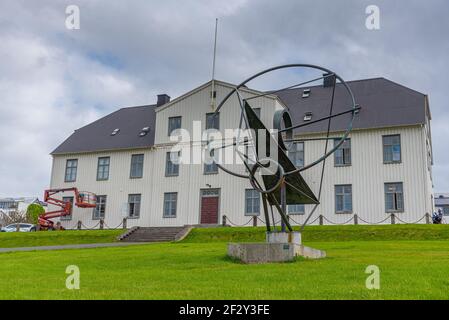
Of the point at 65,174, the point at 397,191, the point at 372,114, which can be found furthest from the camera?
the point at 65,174

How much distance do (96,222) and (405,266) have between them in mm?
27792

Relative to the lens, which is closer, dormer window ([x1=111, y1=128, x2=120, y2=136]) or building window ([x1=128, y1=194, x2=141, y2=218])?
building window ([x1=128, y1=194, x2=141, y2=218])

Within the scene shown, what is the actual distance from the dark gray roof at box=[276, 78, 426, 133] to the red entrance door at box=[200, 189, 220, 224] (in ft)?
22.5

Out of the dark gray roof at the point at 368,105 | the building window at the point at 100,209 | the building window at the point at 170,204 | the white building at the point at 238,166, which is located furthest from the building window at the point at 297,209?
the building window at the point at 100,209

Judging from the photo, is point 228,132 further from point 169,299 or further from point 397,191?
point 169,299

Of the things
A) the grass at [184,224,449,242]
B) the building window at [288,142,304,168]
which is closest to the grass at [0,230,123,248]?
the grass at [184,224,449,242]

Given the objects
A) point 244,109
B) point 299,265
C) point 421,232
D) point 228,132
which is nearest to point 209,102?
point 228,132

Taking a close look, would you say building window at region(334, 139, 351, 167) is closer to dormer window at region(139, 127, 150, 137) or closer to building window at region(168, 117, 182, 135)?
building window at region(168, 117, 182, 135)

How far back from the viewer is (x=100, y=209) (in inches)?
1361

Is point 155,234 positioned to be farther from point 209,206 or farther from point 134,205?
point 134,205

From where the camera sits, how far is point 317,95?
33281mm

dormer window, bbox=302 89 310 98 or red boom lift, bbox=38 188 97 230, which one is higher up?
dormer window, bbox=302 89 310 98

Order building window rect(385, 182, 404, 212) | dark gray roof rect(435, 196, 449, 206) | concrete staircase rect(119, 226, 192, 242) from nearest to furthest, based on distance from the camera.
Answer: concrete staircase rect(119, 226, 192, 242) < building window rect(385, 182, 404, 212) < dark gray roof rect(435, 196, 449, 206)

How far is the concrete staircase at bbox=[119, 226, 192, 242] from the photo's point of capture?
26264 millimetres
